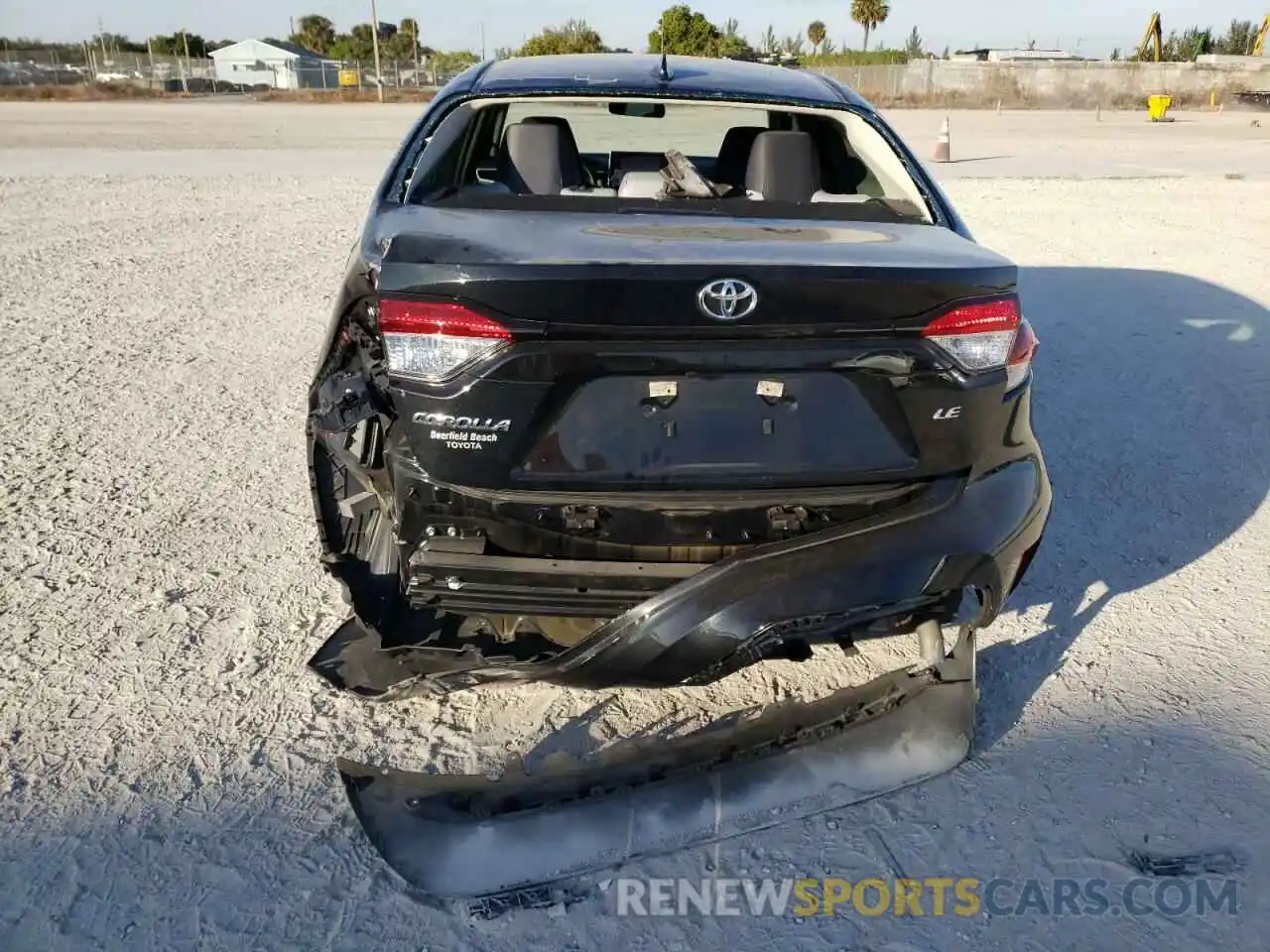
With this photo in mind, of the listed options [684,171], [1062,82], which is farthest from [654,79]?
[1062,82]

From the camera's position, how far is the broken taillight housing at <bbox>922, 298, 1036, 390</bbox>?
227 centimetres

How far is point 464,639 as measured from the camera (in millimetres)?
2615

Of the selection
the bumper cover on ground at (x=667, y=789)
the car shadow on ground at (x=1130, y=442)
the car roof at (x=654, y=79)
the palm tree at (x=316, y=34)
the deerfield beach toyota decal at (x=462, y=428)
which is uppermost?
the palm tree at (x=316, y=34)

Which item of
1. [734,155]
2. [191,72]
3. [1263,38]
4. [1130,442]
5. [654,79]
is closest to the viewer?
[654,79]

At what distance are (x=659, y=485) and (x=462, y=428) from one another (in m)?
0.47

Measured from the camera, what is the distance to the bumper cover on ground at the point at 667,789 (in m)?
2.30

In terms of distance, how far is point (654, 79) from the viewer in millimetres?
3408

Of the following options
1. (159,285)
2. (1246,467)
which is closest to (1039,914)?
(1246,467)

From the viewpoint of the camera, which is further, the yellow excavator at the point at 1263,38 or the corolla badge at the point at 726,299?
the yellow excavator at the point at 1263,38

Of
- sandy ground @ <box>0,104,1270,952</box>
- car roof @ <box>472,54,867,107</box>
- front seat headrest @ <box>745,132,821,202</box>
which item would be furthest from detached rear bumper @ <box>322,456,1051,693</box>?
car roof @ <box>472,54,867,107</box>

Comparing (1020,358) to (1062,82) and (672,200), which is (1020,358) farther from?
(1062,82)

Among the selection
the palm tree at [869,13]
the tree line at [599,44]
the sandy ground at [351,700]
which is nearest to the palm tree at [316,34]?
the tree line at [599,44]

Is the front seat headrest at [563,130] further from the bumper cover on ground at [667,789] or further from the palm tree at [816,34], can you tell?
the palm tree at [816,34]

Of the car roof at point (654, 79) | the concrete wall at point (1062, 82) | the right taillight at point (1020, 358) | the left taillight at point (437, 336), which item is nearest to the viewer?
the left taillight at point (437, 336)
